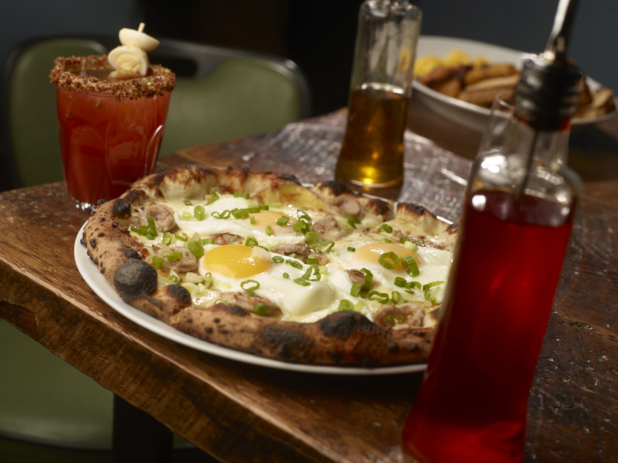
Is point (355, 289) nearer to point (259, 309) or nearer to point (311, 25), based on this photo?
point (259, 309)

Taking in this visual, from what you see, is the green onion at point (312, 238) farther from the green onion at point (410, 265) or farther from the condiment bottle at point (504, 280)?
the condiment bottle at point (504, 280)

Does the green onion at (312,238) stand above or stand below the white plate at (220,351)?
above

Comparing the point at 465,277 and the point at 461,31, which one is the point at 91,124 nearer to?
the point at 465,277

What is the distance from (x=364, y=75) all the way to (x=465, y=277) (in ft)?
4.65

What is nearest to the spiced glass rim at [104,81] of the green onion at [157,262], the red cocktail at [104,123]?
the red cocktail at [104,123]

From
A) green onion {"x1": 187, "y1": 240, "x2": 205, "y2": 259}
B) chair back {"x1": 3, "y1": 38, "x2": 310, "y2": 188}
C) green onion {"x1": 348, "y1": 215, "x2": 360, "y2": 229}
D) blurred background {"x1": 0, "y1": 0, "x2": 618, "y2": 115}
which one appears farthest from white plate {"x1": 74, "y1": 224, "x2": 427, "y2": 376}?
blurred background {"x1": 0, "y1": 0, "x2": 618, "y2": 115}

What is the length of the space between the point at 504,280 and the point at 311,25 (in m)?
5.29

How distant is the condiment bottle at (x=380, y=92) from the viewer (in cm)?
211

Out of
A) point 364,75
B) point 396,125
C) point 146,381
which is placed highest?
point 364,75

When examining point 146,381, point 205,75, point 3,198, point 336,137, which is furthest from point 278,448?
point 205,75

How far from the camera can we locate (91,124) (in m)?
1.69

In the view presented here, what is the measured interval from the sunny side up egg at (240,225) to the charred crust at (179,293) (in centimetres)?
33

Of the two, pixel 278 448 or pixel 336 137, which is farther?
pixel 336 137

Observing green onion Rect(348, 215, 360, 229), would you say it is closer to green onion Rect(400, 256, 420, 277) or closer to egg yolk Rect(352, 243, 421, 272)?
egg yolk Rect(352, 243, 421, 272)
